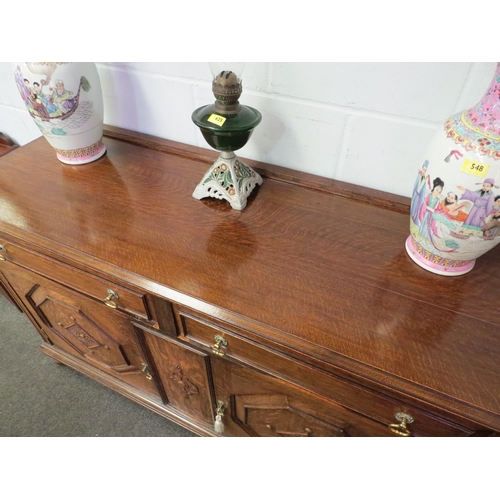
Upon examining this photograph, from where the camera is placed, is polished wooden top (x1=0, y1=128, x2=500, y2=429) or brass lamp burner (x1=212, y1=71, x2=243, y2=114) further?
brass lamp burner (x1=212, y1=71, x2=243, y2=114)

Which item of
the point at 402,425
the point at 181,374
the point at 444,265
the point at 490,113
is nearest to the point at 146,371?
the point at 181,374

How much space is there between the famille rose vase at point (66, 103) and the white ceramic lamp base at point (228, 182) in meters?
0.32

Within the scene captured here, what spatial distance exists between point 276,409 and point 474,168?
56cm

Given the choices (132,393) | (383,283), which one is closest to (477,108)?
(383,283)

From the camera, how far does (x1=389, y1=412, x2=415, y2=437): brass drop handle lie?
0.51 meters

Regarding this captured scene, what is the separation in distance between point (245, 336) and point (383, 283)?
0.83ft

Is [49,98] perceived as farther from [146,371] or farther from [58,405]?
[58,405]

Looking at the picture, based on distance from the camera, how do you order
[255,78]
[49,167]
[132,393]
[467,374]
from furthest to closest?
[132,393]
[49,167]
[255,78]
[467,374]

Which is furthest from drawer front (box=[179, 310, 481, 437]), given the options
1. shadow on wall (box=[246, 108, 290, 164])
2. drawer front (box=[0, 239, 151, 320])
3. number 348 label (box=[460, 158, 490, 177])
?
shadow on wall (box=[246, 108, 290, 164])

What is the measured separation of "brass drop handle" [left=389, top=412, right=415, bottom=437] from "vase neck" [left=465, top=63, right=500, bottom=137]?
0.41 metres

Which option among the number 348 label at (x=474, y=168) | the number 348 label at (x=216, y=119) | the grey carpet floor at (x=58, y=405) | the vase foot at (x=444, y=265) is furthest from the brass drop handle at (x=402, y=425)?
the grey carpet floor at (x=58, y=405)

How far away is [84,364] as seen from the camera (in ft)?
3.69

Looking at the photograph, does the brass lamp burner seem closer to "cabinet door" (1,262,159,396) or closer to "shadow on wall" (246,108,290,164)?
"shadow on wall" (246,108,290,164)

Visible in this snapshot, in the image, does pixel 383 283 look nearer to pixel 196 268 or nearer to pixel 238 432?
pixel 196 268
